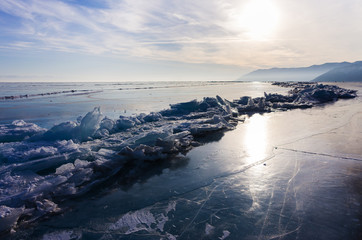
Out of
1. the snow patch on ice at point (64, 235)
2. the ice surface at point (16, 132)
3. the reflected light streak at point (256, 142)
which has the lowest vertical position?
the snow patch on ice at point (64, 235)

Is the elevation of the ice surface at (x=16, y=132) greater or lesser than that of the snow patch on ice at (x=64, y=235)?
greater

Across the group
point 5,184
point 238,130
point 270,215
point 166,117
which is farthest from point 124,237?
point 166,117

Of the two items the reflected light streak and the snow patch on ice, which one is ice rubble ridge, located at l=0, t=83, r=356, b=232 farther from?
the reflected light streak

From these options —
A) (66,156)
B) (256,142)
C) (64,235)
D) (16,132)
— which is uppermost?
(16,132)

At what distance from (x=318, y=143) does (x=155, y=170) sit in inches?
158

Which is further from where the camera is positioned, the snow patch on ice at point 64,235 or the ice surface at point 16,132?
the ice surface at point 16,132

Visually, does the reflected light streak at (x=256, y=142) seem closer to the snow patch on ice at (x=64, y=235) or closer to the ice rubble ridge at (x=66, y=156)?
the ice rubble ridge at (x=66, y=156)

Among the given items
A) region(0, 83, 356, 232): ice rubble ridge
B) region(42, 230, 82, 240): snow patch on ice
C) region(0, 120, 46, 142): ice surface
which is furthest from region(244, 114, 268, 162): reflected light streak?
region(0, 120, 46, 142): ice surface

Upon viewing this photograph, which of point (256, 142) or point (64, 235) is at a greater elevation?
point (256, 142)

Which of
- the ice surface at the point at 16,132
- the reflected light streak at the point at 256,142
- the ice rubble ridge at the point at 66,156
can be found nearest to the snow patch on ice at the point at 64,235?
the ice rubble ridge at the point at 66,156

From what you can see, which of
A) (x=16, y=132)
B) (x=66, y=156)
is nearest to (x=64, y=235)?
(x=66, y=156)

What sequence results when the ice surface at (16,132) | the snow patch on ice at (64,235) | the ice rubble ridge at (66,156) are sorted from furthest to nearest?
the ice surface at (16,132) → the ice rubble ridge at (66,156) → the snow patch on ice at (64,235)

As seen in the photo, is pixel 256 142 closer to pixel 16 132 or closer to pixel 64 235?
pixel 64 235

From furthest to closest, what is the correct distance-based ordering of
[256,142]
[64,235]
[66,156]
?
[256,142] → [66,156] → [64,235]
